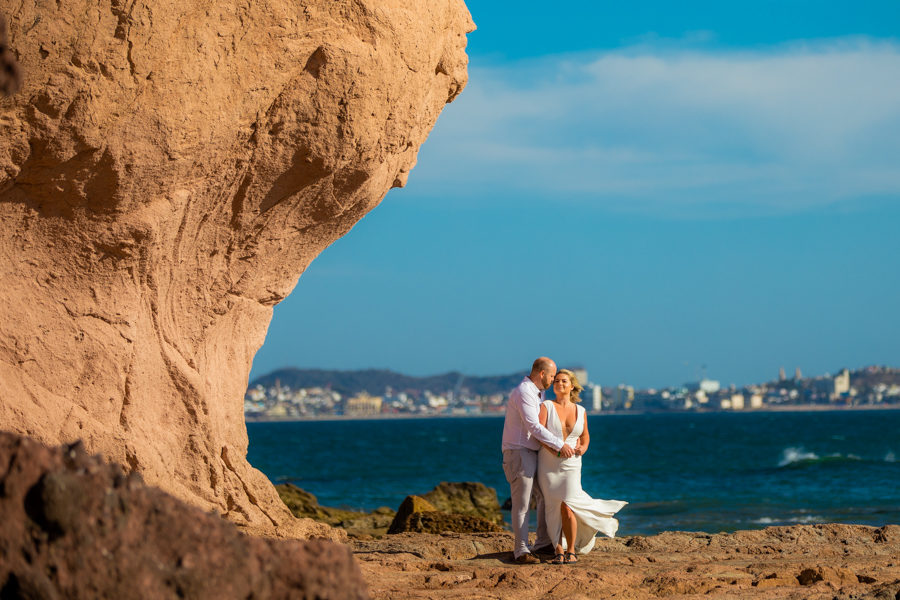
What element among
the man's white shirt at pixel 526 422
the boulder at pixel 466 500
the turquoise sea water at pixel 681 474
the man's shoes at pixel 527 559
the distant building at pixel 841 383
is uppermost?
the distant building at pixel 841 383

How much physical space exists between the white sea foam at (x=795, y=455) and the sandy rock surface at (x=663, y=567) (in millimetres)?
32311

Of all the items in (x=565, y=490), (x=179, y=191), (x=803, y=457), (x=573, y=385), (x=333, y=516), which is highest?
(x=179, y=191)

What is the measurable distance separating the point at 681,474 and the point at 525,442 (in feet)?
94.3

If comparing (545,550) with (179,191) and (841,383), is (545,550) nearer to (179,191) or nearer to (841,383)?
(179,191)

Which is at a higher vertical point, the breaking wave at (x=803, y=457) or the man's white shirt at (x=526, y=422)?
the man's white shirt at (x=526, y=422)

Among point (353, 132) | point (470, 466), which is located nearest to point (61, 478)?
point (353, 132)

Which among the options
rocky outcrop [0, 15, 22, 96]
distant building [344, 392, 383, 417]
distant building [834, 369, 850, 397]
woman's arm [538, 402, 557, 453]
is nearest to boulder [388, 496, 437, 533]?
woman's arm [538, 402, 557, 453]

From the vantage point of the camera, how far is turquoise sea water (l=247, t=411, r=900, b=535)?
2030cm

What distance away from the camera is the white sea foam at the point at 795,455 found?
41312 millimetres

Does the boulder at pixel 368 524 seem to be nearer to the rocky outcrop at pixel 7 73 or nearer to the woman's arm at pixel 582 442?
the woman's arm at pixel 582 442

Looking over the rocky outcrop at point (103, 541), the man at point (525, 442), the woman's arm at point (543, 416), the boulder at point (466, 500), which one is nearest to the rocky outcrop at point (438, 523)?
the man at point (525, 442)

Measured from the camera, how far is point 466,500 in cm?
1627

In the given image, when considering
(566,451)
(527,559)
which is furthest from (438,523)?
(566,451)

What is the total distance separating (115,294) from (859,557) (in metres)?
6.66
